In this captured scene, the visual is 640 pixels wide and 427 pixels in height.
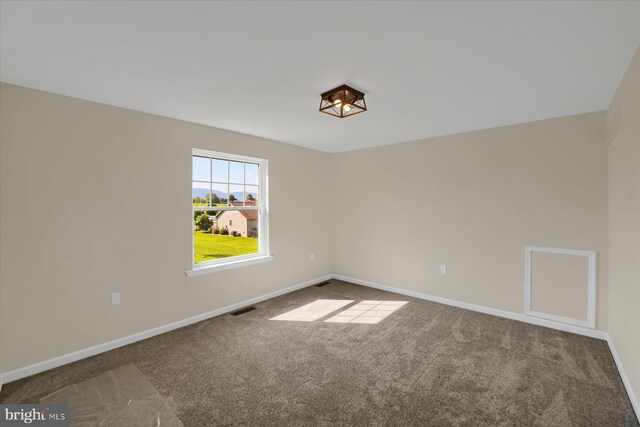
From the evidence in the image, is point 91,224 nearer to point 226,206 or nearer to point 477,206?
point 226,206

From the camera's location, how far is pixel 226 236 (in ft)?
13.1

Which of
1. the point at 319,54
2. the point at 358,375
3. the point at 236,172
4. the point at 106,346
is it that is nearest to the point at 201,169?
the point at 236,172

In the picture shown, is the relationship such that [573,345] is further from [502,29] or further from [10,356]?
[10,356]

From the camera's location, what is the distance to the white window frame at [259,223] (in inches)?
141

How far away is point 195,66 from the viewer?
6.72 ft

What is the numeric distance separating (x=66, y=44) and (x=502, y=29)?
8.44 ft

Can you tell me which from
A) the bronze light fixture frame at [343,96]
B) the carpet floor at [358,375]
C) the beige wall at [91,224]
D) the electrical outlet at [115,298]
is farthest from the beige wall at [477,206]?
the electrical outlet at [115,298]

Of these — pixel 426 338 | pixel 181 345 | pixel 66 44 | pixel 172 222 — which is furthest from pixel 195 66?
pixel 426 338

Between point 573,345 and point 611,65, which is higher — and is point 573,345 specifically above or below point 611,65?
below

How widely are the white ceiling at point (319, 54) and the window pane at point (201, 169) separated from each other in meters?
0.79

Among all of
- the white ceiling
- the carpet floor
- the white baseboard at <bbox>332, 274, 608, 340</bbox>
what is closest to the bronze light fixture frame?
the white ceiling

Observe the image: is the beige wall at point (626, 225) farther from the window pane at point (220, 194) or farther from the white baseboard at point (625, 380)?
the window pane at point (220, 194)

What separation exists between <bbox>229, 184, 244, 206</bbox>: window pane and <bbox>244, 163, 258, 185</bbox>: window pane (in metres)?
0.16

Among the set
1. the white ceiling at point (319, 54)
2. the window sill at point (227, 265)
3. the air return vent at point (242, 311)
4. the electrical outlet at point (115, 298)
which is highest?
the white ceiling at point (319, 54)
